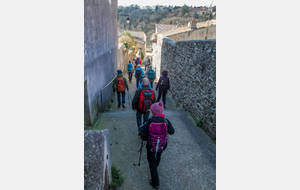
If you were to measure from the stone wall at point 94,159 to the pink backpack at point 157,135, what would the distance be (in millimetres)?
701

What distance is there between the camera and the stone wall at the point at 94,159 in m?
2.33

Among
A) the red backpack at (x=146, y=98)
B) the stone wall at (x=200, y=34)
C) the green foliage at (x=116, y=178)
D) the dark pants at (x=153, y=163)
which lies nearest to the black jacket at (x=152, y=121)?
the dark pants at (x=153, y=163)

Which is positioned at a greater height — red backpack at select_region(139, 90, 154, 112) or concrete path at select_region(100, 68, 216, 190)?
red backpack at select_region(139, 90, 154, 112)

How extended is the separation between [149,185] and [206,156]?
4.80ft

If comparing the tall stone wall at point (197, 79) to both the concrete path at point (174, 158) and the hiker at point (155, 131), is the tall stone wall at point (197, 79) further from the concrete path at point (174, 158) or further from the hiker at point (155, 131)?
the hiker at point (155, 131)

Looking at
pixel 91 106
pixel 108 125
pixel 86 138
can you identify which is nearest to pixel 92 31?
pixel 91 106

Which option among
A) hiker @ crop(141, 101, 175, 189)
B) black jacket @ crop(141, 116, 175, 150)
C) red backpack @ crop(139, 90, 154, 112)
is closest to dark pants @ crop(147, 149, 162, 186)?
hiker @ crop(141, 101, 175, 189)

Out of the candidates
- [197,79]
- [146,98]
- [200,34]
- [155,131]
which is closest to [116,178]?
[155,131]

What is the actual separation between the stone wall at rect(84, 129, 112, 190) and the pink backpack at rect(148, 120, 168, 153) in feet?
2.30

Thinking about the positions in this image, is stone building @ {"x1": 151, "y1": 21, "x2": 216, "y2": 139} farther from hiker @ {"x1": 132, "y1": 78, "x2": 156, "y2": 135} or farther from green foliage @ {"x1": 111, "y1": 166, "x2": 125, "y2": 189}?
green foliage @ {"x1": 111, "y1": 166, "x2": 125, "y2": 189}

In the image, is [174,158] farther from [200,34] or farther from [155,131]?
[200,34]

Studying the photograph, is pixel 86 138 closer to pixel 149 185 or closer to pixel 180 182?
pixel 149 185

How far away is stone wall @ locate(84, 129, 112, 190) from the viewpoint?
2332 millimetres

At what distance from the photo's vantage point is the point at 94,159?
2.51 meters
